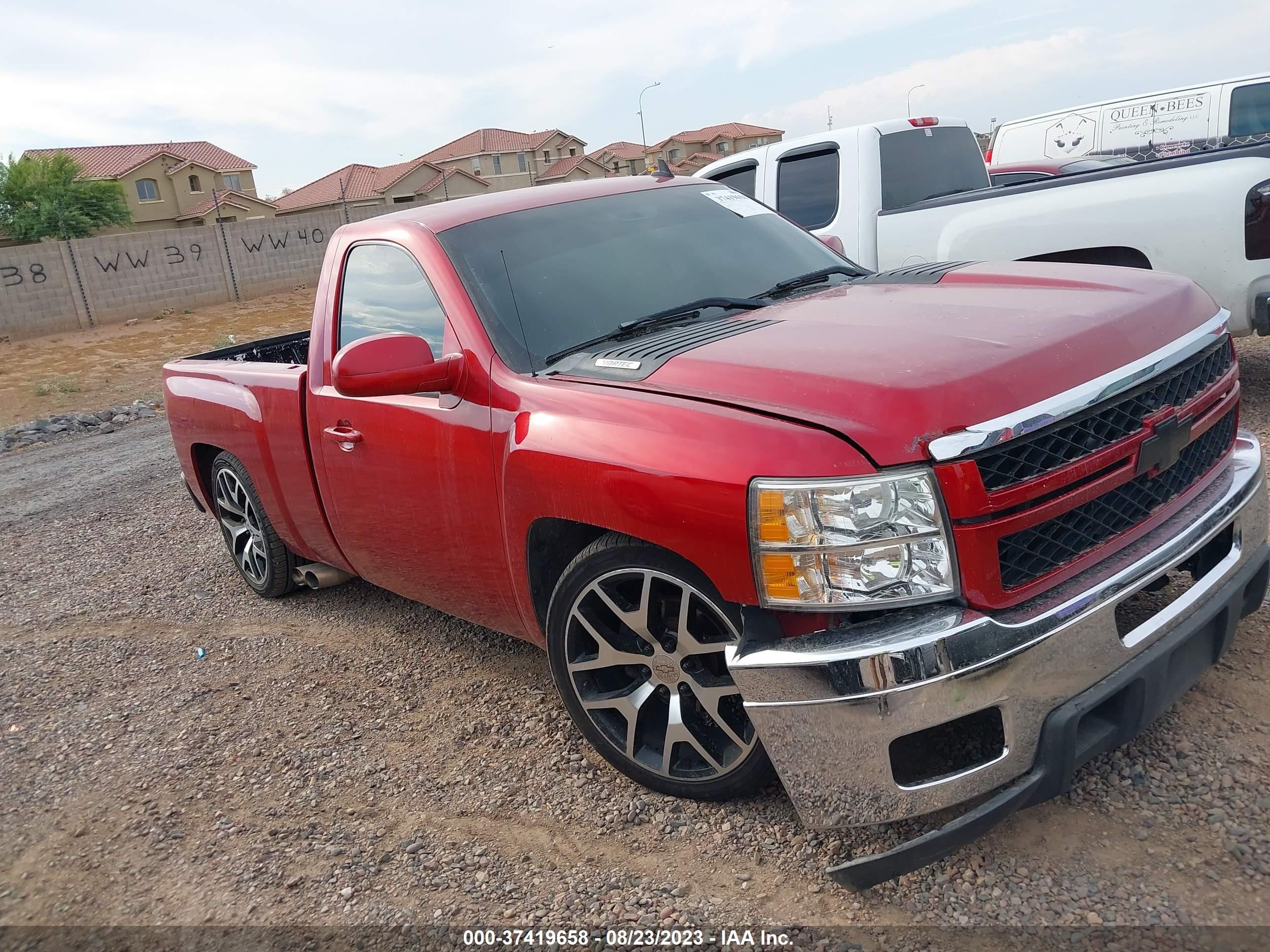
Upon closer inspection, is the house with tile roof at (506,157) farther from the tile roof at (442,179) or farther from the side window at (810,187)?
the side window at (810,187)

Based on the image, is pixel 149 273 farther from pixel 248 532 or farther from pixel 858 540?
pixel 858 540

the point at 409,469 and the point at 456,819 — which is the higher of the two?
the point at 409,469

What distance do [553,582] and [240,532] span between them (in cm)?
286

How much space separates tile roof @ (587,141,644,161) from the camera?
8812 cm

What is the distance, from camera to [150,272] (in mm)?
25359

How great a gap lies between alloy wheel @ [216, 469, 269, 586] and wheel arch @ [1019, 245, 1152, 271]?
4424mm

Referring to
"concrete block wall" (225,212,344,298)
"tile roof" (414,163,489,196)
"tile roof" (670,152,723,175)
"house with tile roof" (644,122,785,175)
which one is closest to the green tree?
"tile roof" (414,163,489,196)

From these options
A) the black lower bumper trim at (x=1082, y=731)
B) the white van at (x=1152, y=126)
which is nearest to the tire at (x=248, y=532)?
the black lower bumper trim at (x=1082, y=731)

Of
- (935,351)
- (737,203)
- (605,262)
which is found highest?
(737,203)

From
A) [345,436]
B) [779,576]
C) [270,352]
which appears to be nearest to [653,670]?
[779,576]

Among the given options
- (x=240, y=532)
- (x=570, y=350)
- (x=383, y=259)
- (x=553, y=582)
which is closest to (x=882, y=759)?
(x=553, y=582)

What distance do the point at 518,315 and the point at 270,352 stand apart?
10.1 ft

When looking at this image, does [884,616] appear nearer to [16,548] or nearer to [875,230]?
[875,230]

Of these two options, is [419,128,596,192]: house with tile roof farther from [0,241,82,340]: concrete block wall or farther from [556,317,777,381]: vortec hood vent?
[556,317,777,381]: vortec hood vent
